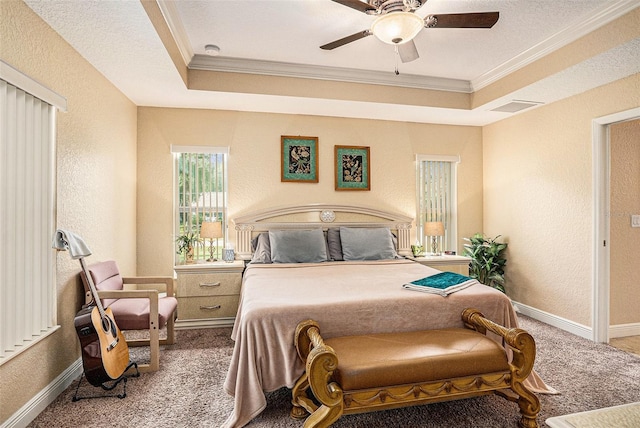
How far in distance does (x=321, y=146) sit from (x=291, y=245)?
1.50 meters

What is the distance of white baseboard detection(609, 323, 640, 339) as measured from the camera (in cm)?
352

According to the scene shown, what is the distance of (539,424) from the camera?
206cm

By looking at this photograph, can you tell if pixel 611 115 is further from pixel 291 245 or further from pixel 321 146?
pixel 291 245

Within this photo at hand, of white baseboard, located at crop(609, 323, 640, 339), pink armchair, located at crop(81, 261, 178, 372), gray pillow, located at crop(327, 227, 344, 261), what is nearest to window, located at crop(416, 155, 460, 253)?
gray pillow, located at crop(327, 227, 344, 261)

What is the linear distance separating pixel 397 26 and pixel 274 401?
2547 millimetres

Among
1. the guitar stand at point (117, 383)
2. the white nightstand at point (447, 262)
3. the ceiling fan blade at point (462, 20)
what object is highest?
the ceiling fan blade at point (462, 20)

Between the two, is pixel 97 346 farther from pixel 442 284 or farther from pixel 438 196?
pixel 438 196

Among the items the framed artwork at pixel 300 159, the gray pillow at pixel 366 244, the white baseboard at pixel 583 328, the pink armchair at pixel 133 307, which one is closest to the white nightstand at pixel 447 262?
the gray pillow at pixel 366 244

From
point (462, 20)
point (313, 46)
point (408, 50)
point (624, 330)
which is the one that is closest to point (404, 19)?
point (462, 20)

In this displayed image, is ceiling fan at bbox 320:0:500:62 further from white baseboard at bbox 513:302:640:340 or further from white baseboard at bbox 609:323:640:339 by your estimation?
white baseboard at bbox 609:323:640:339

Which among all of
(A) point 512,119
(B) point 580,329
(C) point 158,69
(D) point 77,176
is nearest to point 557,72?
(A) point 512,119

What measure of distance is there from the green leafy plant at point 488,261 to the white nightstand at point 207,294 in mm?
3124

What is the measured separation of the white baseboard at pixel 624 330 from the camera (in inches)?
Answer: 139

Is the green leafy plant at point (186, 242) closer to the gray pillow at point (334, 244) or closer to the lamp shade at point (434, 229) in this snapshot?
the gray pillow at point (334, 244)
